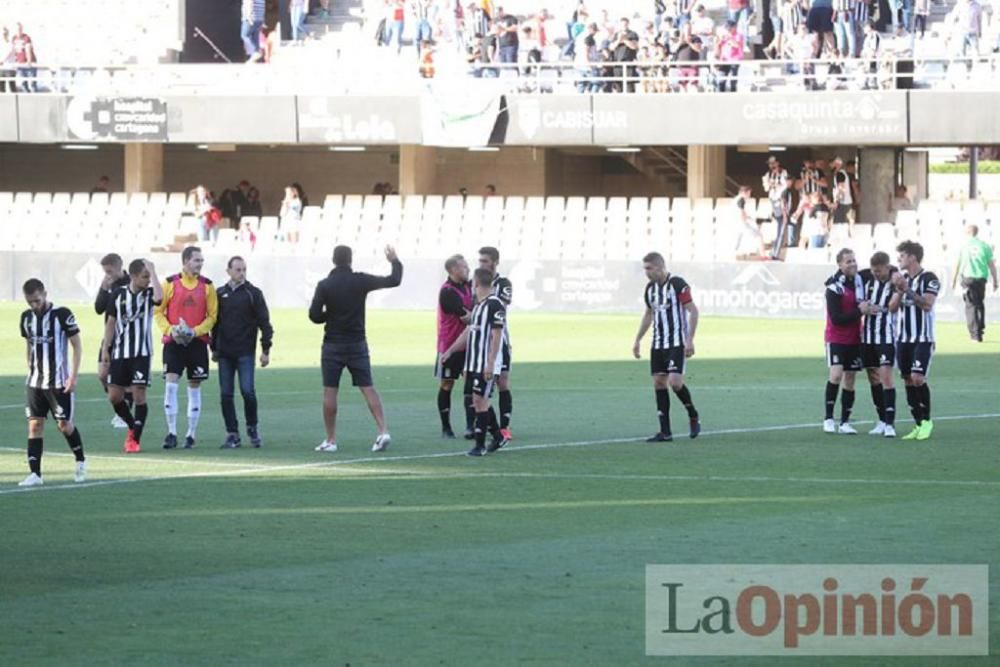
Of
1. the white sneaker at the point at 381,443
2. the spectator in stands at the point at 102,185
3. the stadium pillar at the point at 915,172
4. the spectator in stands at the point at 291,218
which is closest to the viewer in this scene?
the white sneaker at the point at 381,443

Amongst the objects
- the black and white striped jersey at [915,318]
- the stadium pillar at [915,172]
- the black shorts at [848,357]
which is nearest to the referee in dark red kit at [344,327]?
the black shorts at [848,357]

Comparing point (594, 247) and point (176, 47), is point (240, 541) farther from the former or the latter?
point (176, 47)

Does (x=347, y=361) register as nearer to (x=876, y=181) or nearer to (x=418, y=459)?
(x=418, y=459)

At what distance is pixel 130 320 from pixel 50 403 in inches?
128

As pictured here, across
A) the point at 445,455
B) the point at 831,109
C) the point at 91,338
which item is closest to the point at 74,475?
the point at 445,455

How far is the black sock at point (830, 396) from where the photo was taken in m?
20.0

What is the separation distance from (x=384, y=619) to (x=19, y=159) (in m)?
49.1

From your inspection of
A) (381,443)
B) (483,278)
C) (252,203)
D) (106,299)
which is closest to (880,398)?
(483,278)

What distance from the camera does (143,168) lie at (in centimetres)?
5112

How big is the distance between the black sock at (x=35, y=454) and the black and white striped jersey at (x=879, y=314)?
8269 mm

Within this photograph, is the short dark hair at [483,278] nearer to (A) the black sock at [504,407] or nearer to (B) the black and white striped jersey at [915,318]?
(A) the black sock at [504,407]

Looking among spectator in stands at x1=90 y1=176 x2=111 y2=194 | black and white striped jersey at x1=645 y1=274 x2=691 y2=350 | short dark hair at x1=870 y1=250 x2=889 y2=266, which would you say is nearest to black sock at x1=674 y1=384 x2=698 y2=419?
black and white striped jersey at x1=645 y1=274 x2=691 y2=350

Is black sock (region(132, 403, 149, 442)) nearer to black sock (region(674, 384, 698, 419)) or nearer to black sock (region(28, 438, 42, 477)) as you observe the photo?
black sock (region(28, 438, 42, 477))

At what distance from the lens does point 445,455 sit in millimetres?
18250
